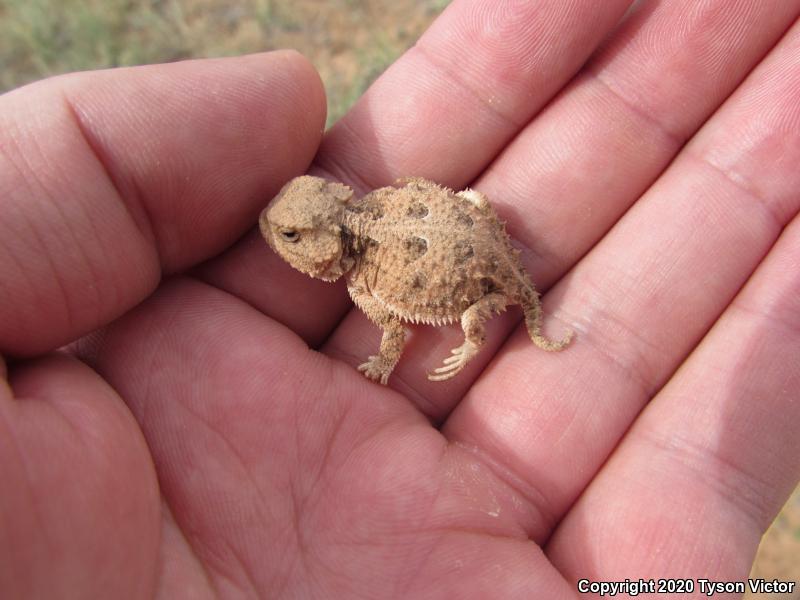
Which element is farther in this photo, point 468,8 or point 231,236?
point 468,8

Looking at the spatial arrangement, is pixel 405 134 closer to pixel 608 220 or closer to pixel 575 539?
pixel 608 220

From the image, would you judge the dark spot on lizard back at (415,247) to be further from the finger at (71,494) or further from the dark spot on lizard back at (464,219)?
the finger at (71,494)

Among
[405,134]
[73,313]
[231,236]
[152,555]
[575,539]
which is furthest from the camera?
[405,134]

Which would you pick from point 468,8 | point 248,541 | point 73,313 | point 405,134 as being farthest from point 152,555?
point 468,8

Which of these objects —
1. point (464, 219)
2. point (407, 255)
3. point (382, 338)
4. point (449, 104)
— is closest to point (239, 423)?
point (382, 338)

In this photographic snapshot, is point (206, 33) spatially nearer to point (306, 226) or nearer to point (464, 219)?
point (306, 226)

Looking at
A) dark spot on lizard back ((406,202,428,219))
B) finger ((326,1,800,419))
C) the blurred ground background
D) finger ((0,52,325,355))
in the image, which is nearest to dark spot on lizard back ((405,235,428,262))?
dark spot on lizard back ((406,202,428,219))

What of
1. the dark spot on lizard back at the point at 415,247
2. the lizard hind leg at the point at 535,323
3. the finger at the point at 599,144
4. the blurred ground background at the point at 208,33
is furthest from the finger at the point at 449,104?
the blurred ground background at the point at 208,33
